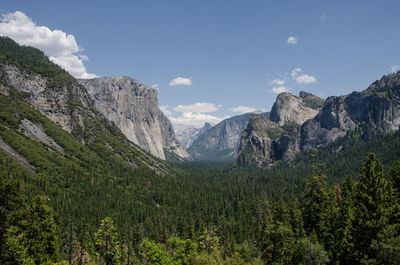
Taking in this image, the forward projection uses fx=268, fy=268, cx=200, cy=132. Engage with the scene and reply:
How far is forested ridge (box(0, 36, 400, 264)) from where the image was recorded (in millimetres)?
34844

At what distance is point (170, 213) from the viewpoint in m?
129

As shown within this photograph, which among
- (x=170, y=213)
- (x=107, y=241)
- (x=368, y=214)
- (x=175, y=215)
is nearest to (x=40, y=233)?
(x=107, y=241)

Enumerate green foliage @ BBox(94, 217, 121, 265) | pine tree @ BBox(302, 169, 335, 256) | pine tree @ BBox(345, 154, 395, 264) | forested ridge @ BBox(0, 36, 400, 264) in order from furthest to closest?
pine tree @ BBox(302, 169, 335, 256)
green foliage @ BBox(94, 217, 121, 265)
forested ridge @ BBox(0, 36, 400, 264)
pine tree @ BBox(345, 154, 395, 264)

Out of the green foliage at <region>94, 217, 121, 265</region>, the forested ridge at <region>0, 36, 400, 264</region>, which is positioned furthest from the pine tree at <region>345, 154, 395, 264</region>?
the green foliage at <region>94, 217, 121, 265</region>

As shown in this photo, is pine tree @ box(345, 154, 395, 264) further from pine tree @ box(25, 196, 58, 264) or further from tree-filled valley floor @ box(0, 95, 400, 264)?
pine tree @ box(25, 196, 58, 264)

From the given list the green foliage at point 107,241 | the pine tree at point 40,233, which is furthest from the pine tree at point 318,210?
the pine tree at point 40,233

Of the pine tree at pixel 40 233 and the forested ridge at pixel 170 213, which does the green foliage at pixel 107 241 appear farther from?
the pine tree at pixel 40 233

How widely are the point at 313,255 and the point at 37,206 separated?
129ft

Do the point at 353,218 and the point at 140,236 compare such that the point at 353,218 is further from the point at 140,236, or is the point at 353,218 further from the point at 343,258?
the point at 140,236

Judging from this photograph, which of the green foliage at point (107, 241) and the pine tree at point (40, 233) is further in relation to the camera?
the green foliage at point (107, 241)

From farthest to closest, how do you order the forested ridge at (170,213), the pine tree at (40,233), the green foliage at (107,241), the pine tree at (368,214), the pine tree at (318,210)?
1. the pine tree at (318,210)
2. the green foliage at (107,241)
3. the pine tree at (40,233)
4. the forested ridge at (170,213)
5. the pine tree at (368,214)

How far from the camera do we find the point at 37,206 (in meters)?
37.1

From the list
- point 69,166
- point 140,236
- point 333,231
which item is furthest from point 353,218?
point 69,166

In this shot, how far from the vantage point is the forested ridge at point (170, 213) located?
34844 millimetres
